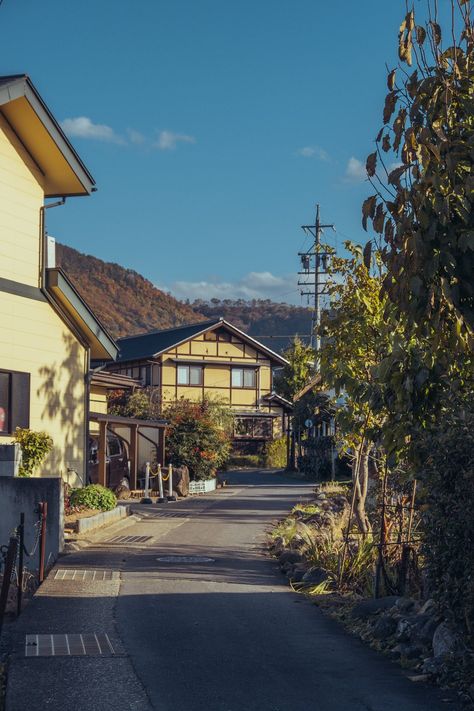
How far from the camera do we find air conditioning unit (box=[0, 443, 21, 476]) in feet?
50.8

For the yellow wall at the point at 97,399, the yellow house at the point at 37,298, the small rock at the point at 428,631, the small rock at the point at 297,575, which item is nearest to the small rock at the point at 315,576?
the small rock at the point at 297,575

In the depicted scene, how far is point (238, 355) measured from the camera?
59875mm

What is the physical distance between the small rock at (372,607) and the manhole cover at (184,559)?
498 centimetres

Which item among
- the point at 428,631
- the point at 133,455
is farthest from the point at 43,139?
the point at 133,455

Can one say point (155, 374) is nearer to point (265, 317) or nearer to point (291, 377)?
point (291, 377)

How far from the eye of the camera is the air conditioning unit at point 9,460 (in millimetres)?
15492

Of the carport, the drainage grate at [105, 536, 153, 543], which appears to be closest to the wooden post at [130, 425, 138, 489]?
the carport

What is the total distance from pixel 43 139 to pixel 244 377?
1626 inches

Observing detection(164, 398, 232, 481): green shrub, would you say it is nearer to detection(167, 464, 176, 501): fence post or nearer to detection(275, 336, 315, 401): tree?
detection(167, 464, 176, 501): fence post

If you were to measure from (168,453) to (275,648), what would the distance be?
25.8m

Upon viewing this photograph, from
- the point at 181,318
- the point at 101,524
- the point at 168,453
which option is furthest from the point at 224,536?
Result: the point at 181,318

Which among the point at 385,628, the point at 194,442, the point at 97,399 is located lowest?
the point at 385,628

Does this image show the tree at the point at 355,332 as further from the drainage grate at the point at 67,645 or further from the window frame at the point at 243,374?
the window frame at the point at 243,374

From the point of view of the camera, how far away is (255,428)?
2384 inches
